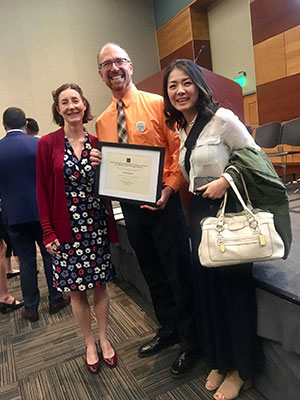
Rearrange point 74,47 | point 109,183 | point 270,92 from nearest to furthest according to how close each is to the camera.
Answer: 1. point 109,183
2. point 270,92
3. point 74,47

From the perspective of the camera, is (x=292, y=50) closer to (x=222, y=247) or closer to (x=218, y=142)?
(x=218, y=142)

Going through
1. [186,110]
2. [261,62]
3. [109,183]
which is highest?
[261,62]

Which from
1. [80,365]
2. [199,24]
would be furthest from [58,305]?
[199,24]

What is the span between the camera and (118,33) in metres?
7.08

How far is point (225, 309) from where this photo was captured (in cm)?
131

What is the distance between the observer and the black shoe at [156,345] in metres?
1.72

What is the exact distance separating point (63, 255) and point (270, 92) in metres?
5.15

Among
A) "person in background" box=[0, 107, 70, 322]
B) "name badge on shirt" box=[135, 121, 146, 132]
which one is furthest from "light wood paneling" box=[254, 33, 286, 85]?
"name badge on shirt" box=[135, 121, 146, 132]

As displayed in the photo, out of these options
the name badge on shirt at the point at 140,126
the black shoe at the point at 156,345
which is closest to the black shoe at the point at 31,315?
the black shoe at the point at 156,345

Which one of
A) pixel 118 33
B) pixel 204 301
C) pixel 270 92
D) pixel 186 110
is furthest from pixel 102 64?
pixel 118 33

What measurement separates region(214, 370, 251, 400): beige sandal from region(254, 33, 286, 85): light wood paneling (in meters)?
5.14

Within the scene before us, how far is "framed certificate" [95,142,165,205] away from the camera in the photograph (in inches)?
54.1

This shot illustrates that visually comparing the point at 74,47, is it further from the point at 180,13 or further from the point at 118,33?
the point at 180,13

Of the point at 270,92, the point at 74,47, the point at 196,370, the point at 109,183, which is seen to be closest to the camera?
the point at 109,183
